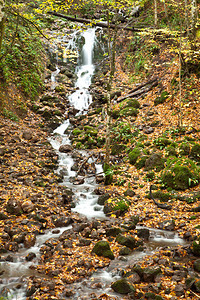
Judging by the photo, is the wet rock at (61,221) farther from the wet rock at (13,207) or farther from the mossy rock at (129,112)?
the mossy rock at (129,112)

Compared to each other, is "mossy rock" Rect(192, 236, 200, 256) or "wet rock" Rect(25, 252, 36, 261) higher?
"mossy rock" Rect(192, 236, 200, 256)

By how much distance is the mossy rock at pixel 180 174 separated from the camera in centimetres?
775

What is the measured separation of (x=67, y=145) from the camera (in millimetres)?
13094

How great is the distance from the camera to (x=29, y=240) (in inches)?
218

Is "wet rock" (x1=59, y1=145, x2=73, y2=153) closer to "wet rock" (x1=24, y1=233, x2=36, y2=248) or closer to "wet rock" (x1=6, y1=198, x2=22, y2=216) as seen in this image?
"wet rock" (x1=6, y1=198, x2=22, y2=216)

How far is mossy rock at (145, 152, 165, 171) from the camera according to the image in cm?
902

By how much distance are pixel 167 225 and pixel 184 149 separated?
12.0 ft

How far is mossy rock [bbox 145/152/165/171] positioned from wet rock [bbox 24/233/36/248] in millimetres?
5586

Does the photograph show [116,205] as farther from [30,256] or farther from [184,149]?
[184,149]

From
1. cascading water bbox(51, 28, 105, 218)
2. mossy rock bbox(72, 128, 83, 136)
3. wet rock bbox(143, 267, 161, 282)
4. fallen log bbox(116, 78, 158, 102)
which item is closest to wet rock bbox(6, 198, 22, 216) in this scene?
cascading water bbox(51, 28, 105, 218)

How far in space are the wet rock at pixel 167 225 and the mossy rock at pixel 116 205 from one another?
1.39 meters

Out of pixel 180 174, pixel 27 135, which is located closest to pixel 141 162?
pixel 180 174

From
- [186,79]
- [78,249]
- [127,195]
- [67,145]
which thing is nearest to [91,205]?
[127,195]

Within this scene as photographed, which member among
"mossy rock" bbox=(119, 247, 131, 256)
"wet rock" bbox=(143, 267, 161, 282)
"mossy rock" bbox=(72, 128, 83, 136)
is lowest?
"mossy rock" bbox=(119, 247, 131, 256)
